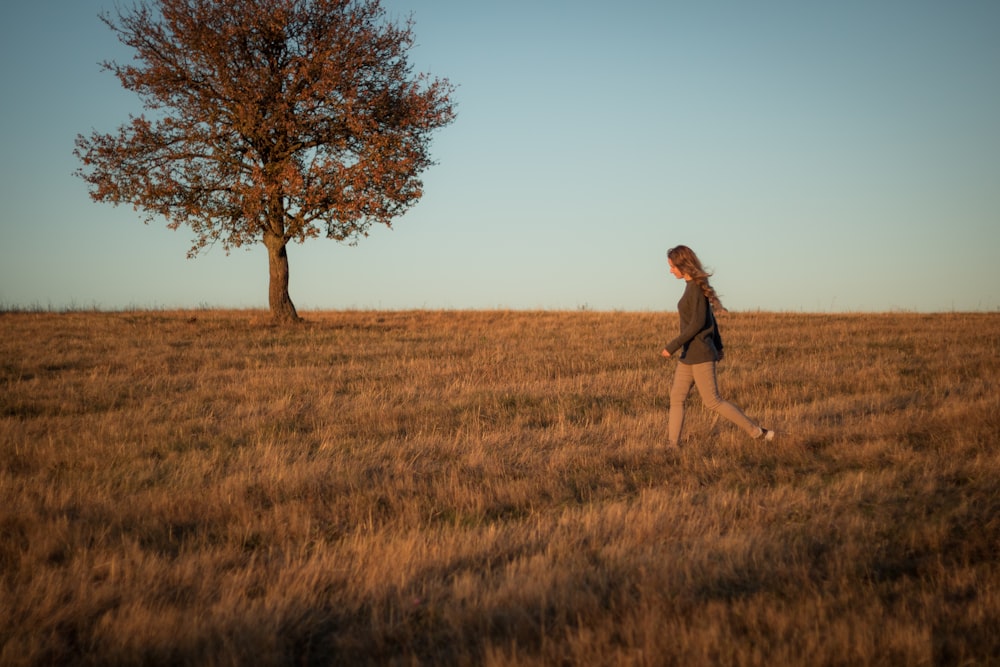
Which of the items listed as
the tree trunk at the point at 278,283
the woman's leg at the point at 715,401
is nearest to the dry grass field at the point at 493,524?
the woman's leg at the point at 715,401

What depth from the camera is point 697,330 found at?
25.5 feet

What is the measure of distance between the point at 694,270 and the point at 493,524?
4.08m

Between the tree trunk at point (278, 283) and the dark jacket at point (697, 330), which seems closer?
the dark jacket at point (697, 330)

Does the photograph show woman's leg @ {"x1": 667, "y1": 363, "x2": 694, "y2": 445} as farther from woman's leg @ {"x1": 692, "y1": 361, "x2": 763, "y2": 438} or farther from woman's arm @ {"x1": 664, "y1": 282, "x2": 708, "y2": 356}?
woman's arm @ {"x1": 664, "y1": 282, "x2": 708, "y2": 356}

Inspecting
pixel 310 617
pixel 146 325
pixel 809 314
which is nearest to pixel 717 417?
pixel 310 617

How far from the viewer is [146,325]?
22781 mm

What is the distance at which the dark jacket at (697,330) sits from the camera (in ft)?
25.5

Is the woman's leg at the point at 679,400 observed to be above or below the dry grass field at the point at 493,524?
above

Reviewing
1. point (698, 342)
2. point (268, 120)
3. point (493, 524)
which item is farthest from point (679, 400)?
point (268, 120)

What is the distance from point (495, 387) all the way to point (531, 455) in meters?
4.70

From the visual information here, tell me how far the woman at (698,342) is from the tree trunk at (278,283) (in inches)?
775

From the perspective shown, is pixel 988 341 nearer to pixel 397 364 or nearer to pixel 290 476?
pixel 397 364

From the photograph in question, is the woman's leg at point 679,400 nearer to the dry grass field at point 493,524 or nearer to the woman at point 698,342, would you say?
the woman at point 698,342

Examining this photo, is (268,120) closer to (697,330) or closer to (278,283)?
(278,283)
